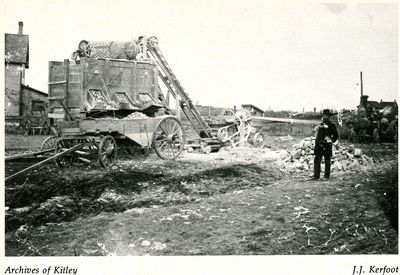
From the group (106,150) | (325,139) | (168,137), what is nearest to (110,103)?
(106,150)

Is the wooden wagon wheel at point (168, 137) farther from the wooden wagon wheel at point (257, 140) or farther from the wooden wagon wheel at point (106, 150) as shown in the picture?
the wooden wagon wheel at point (257, 140)

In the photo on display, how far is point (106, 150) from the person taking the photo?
25.3 ft

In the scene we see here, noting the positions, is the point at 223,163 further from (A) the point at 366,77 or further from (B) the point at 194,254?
(B) the point at 194,254

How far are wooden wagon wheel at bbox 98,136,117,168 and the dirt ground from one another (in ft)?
0.89

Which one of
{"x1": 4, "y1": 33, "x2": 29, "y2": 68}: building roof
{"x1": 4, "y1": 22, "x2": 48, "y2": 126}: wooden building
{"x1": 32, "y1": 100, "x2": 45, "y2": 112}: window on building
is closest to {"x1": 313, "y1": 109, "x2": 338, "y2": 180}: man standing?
{"x1": 4, "y1": 33, "x2": 29, "y2": 68}: building roof

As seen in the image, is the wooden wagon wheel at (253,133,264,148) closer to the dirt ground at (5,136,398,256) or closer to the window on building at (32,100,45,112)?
the dirt ground at (5,136,398,256)

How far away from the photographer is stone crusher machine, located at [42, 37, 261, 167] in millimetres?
7730

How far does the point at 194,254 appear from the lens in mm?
4629

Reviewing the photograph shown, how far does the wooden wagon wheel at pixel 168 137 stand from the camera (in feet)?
28.4

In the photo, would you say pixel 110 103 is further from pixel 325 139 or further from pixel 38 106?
pixel 38 106


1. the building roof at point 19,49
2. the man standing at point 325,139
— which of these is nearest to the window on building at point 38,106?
the building roof at point 19,49
